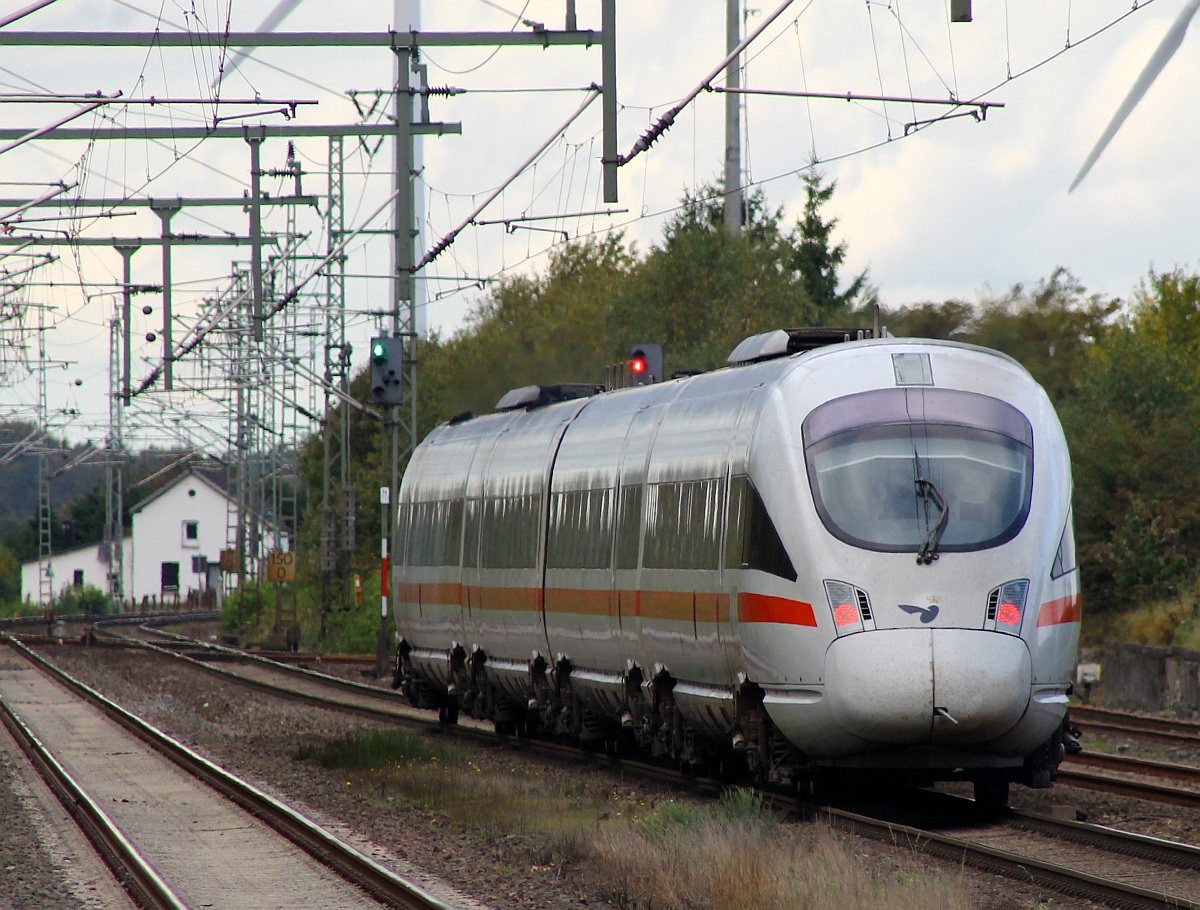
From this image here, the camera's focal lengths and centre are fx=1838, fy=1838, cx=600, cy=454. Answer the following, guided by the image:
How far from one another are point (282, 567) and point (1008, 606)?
4242cm

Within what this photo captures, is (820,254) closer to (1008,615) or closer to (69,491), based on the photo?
(1008,615)

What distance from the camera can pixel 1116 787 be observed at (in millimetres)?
14820

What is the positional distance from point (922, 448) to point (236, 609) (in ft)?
170

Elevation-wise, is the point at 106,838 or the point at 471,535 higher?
the point at 471,535

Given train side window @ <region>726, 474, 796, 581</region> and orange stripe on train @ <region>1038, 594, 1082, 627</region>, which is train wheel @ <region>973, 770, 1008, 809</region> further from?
train side window @ <region>726, 474, 796, 581</region>

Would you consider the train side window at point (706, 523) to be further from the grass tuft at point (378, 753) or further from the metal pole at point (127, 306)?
the metal pole at point (127, 306)

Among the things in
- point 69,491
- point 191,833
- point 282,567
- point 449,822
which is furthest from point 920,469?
point 69,491

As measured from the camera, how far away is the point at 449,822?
1483cm

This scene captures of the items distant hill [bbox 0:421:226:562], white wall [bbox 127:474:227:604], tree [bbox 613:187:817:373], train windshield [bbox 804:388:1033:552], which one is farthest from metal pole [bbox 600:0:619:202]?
white wall [bbox 127:474:227:604]

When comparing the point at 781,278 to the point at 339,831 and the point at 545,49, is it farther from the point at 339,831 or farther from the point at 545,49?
the point at 339,831

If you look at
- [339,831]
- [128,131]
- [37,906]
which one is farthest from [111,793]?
[128,131]

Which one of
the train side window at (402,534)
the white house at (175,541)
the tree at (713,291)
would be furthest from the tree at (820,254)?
the white house at (175,541)

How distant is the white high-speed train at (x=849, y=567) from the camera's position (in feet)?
40.7

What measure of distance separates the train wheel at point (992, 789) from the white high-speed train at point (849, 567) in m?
0.02
